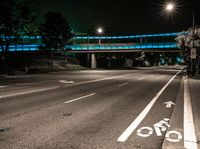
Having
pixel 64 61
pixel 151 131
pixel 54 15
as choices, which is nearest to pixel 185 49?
pixel 54 15

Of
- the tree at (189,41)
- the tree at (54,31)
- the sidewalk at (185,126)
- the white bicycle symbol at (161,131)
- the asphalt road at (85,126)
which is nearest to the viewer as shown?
the sidewalk at (185,126)

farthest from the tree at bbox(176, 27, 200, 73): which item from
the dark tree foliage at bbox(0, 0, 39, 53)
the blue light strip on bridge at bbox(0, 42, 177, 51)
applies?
the blue light strip on bridge at bbox(0, 42, 177, 51)

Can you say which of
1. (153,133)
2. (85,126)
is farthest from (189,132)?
(85,126)

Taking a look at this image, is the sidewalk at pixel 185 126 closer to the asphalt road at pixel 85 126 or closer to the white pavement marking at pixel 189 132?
the white pavement marking at pixel 189 132

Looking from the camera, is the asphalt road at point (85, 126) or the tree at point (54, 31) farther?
the tree at point (54, 31)

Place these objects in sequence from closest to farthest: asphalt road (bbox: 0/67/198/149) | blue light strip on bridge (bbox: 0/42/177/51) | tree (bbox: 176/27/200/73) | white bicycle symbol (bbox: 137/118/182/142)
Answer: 1. asphalt road (bbox: 0/67/198/149)
2. white bicycle symbol (bbox: 137/118/182/142)
3. tree (bbox: 176/27/200/73)
4. blue light strip on bridge (bbox: 0/42/177/51)

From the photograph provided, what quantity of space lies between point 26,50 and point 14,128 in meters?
97.2

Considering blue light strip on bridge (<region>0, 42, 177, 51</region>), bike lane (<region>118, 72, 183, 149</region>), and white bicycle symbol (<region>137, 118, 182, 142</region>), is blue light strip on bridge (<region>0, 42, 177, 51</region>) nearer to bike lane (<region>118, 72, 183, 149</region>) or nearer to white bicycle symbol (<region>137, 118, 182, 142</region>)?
bike lane (<region>118, 72, 183, 149</region>)

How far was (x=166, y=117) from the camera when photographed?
8.83 metres

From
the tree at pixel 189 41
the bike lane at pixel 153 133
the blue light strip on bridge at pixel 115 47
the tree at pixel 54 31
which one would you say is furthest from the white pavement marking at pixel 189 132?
the blue light strip on bridge at pixel 115 47

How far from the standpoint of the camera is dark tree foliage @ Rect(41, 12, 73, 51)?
2286 inches

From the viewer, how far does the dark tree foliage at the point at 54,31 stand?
5806cm

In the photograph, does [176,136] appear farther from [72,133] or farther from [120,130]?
[72,133]

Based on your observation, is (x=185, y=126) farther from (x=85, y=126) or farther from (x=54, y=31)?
(x=54, y=31)
